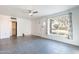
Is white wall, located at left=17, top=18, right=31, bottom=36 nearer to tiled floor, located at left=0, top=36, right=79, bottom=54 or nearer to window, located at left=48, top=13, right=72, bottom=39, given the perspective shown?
window, located at left=48, top=13, right=72, bottom=39

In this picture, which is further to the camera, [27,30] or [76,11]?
[27,30]

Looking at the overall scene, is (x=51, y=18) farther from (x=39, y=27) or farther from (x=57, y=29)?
(x=39, y=27)

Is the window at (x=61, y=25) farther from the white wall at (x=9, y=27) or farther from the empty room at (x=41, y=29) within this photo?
the white wall at (x=9, y=27)

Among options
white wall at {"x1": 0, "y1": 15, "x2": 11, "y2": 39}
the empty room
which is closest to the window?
the empty room

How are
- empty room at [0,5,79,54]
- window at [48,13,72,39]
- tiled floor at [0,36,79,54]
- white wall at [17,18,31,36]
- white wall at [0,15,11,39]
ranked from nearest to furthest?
tiled floor at [0,36,79,54]
empty room at [0,5,79,54]
window at [48,13,72,39]
white wall at [0,15,11,39]
white wall at [17,18,31,36]

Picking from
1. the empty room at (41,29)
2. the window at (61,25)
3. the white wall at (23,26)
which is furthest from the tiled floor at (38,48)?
the white wall at (23,26)

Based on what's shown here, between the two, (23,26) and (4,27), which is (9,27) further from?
(23,26)

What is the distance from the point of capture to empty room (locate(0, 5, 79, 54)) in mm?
4318

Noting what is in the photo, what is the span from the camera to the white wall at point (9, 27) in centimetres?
770

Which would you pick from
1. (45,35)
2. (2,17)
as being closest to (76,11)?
(45,35)

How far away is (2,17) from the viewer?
7.66 m

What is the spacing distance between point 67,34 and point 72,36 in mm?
463

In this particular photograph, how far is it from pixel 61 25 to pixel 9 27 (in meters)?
4.89
